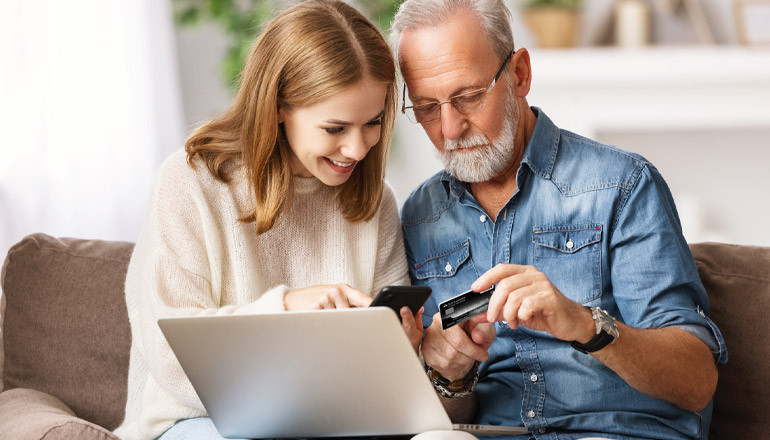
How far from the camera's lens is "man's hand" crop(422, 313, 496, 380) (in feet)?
4.77

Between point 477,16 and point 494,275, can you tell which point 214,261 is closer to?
point 494,275

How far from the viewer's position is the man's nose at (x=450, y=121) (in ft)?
5.34

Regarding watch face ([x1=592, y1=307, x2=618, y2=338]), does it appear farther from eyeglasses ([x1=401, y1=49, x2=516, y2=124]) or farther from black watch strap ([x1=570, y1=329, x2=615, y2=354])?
eyeglasses ([x1=401, y1=49, x2=516, y2=124])

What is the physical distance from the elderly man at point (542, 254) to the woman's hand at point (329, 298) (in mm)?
192

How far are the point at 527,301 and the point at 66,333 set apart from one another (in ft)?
3.48

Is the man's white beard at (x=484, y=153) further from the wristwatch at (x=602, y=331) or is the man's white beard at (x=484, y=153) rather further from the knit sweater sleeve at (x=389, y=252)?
the wristwatch at (x=602, y=331)

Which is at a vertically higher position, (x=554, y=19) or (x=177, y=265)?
(x=554, y=19)

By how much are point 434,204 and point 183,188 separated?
503mm

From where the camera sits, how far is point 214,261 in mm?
1579

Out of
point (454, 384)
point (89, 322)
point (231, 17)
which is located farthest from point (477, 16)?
point (231, 17)

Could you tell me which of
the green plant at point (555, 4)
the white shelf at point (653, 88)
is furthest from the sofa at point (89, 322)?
the green plant at point (555, 4)

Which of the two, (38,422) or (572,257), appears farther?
(572,257)

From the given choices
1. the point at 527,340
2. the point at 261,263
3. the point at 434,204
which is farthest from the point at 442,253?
the point at 261,263

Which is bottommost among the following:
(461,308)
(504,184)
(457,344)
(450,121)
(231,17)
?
(457,344)
